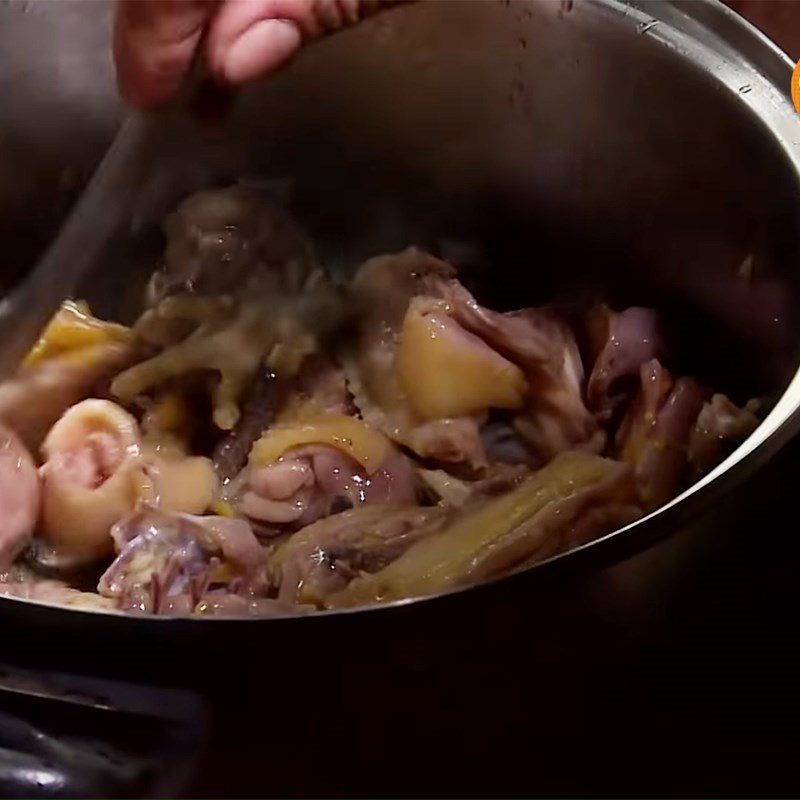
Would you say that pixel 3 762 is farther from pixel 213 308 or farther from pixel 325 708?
pixel 213 308

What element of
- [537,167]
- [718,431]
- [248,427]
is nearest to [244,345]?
[248,427]

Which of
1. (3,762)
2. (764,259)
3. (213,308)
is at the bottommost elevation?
(3,762)

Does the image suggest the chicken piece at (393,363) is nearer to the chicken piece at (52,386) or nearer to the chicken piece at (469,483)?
the chicken piece at (469,483)

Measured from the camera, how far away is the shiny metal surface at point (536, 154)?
3.08 feet

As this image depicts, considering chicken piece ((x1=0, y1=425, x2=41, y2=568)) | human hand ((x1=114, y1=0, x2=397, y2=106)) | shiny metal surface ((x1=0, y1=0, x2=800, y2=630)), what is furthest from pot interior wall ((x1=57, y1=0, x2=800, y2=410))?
chicken piece ((x1=0, y1=425, x2=41, y2=568))

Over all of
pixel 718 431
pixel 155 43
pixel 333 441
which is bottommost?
pixel 333 441

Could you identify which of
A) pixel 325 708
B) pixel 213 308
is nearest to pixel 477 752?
pixel 325 708

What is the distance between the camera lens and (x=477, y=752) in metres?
0.54

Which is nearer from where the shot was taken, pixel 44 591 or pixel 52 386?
pixel 44 591

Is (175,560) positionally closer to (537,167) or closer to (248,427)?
(248,427)

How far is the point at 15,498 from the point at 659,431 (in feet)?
1.58

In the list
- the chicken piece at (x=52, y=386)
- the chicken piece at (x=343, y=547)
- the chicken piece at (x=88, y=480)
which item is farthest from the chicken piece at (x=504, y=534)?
the chicken piece at (x=52, y=386)

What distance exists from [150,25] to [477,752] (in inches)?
22.4

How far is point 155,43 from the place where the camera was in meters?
0.87
